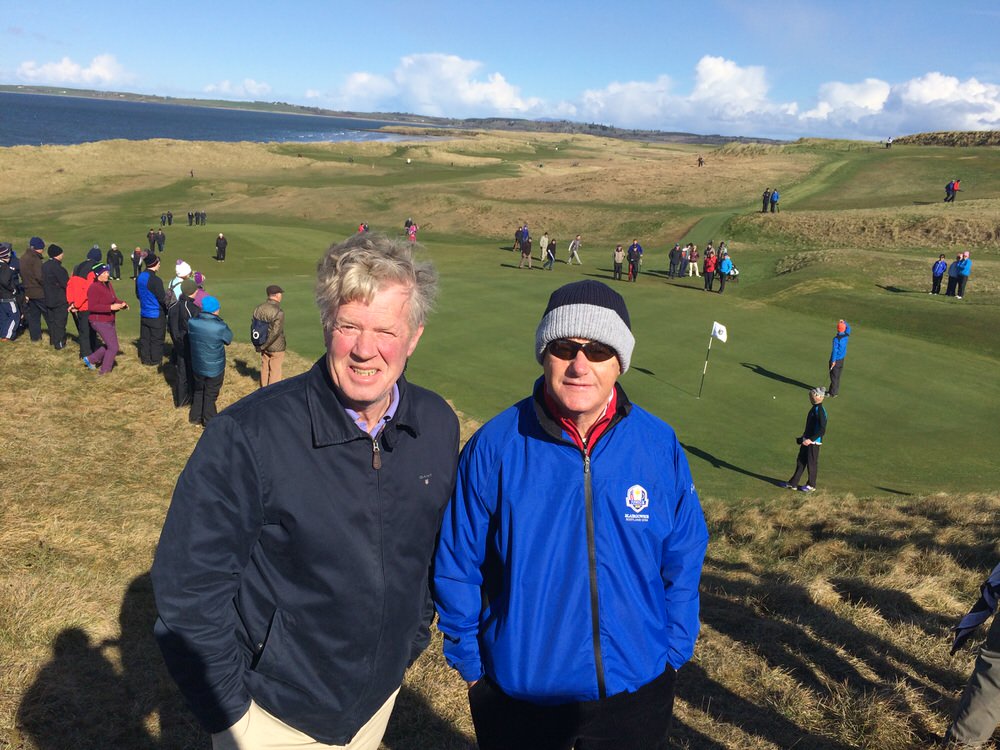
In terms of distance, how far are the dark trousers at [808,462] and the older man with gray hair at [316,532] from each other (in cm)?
918

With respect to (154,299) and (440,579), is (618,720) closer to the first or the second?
(440,579)

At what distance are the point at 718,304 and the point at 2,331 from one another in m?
20.4

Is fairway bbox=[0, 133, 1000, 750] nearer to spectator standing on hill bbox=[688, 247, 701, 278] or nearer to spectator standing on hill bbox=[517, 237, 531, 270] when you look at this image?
spectator standing on hill bbox=[517, 237, 531, 270]

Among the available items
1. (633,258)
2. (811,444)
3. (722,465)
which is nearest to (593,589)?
(811,444)

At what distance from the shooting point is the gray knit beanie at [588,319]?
2.88 metres

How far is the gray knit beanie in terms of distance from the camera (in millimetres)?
2875

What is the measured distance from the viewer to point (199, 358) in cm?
1023

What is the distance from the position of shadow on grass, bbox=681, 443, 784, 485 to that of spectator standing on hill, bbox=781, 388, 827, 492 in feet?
1.09

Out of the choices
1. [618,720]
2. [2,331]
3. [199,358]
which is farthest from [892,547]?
[2,331]

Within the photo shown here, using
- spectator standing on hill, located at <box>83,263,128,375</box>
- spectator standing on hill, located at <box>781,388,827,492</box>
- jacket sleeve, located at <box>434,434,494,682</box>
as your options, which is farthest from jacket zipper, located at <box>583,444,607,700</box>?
spectator standing on hill, located at <box>83,263,128,375</box>

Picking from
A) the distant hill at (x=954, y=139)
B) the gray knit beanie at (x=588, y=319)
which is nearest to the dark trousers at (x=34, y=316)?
the gray knit beanie at (x=588, y=319)

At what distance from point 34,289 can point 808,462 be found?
13747 millimetres

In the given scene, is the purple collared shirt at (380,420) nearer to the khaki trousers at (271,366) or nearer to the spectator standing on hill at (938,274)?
the khaki trousers at (271,366)

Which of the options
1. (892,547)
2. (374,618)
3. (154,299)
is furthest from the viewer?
(154,299)
